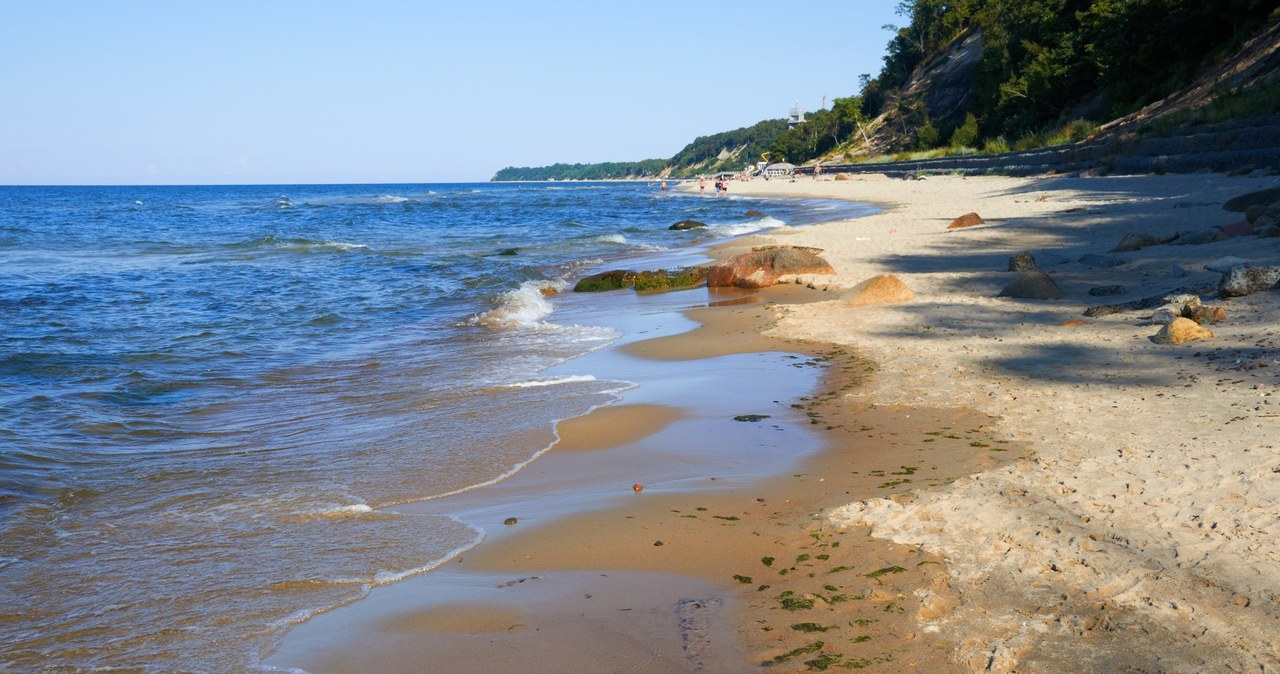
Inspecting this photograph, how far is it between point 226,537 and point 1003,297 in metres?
8.57

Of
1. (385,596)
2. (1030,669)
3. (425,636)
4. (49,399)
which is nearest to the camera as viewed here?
(1030,669)

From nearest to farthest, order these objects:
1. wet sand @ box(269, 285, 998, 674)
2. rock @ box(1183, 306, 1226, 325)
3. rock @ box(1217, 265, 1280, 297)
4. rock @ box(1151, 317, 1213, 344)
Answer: wet sand @ box(269, 285, 998, 674), rock @ box(1151, 317, 1213, 344), rock @ box(1183, 306, 1226, 325), rock @ box(1217, 265, 1280, 297)

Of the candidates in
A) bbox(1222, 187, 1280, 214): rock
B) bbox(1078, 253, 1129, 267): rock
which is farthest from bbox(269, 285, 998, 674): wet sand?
bbox(1222, 187, 1280, 214): rock

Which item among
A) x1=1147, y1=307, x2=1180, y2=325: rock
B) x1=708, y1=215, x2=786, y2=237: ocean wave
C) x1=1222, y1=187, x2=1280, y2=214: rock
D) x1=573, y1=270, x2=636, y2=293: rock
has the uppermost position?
x1=1222, y1=187, x2=1280, y2=214: rock

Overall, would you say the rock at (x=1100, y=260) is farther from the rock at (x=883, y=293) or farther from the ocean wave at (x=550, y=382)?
the ocean wave at (x=550, y=382)

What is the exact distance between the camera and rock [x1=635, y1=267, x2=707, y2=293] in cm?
1575

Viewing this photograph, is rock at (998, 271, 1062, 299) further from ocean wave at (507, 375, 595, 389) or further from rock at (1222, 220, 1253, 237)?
ocean wave at (507, 375, 595, 389)

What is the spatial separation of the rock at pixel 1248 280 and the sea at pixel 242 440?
5398 millimetres

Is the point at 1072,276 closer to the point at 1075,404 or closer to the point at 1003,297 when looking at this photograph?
the point at 1003,297

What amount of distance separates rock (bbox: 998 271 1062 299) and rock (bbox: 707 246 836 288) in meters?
4.04

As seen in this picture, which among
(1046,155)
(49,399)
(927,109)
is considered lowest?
(49,399)

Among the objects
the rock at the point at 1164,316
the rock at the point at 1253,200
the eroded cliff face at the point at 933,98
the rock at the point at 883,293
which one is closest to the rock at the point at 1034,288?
the rock at the point at 883,293

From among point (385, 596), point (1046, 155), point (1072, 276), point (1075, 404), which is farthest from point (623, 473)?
point (1046, 155)

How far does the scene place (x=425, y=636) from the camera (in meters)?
3.62
